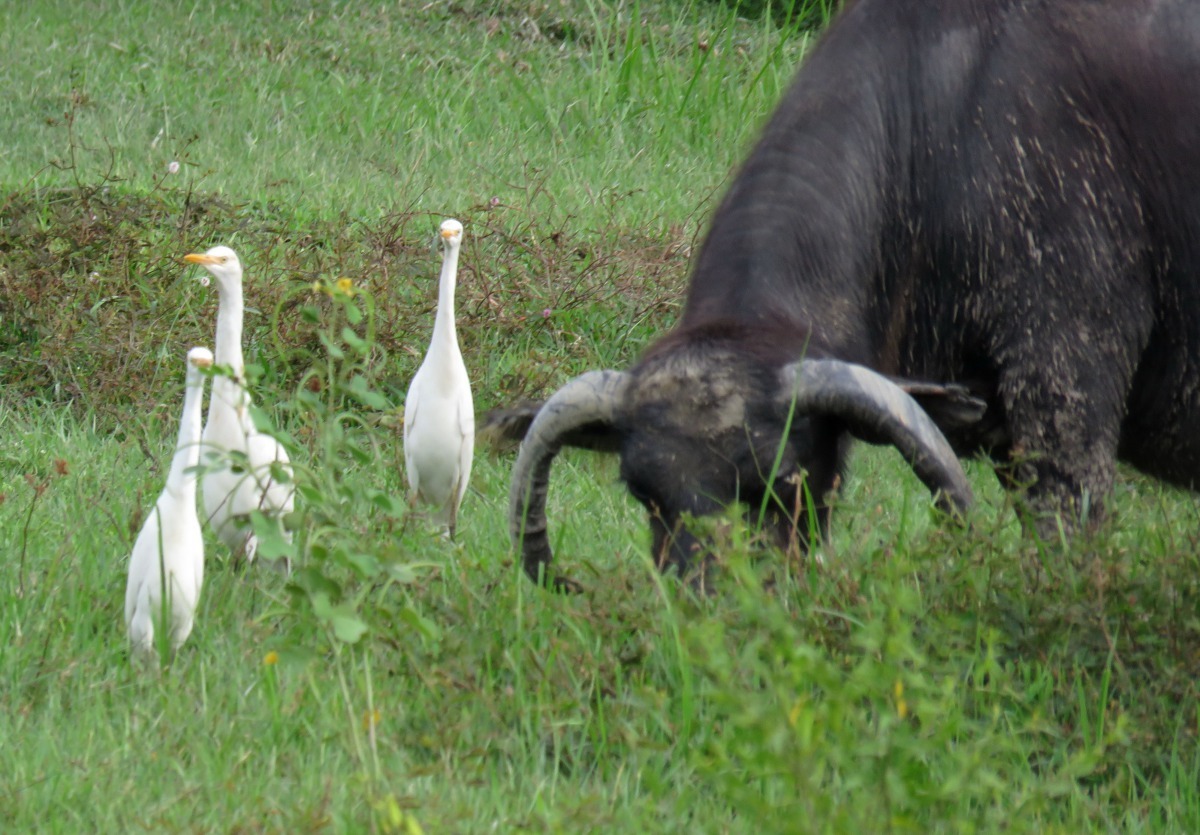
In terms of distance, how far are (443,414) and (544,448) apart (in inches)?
→ 33.4

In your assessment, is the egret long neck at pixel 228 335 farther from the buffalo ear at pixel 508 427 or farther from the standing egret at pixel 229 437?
the buffalo ear at pixel 508 427

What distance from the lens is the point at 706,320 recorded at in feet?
13.0

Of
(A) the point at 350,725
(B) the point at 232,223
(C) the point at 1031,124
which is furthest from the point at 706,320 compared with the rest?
(B) the point at 232,223

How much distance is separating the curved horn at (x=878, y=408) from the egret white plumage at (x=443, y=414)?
1361mm

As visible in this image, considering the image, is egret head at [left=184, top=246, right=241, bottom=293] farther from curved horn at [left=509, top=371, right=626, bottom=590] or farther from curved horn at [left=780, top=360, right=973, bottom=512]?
curved horn at [left=780, top=360, right=973, bottom=512]

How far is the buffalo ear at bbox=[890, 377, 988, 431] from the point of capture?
3863mm

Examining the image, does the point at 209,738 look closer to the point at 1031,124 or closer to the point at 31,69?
the point at 1031,124

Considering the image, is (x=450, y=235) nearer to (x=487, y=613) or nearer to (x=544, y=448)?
(x=544, y=448)

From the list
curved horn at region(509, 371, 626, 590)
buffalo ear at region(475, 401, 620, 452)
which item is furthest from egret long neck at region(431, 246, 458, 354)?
curved horn at region(509, 371, 626, 590)

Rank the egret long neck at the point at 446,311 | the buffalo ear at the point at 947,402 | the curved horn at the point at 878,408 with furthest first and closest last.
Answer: the egret long neck at the point at 446,311
the buffalo ear at the point at 947,402
the curved horn at the point at 878,408

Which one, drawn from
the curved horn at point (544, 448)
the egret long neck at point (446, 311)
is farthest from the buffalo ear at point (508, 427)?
the egret long neck at point (446, 311)

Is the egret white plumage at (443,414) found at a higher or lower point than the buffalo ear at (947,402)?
lower

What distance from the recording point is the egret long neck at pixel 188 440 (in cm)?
375

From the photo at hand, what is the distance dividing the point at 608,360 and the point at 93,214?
2183 millimetres
